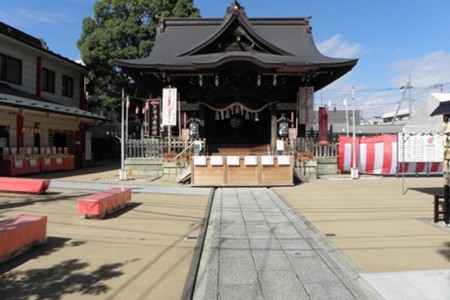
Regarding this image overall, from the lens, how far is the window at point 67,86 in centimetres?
2247

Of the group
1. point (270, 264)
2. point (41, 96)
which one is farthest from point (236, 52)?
point (270, 264)

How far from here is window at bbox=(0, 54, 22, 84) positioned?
56.7 ft

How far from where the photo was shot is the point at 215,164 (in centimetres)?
1278

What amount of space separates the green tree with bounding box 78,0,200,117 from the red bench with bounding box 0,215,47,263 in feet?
68.5

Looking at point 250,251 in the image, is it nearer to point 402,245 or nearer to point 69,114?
point 402,245

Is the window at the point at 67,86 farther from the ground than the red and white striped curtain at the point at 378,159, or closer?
farther from the ground

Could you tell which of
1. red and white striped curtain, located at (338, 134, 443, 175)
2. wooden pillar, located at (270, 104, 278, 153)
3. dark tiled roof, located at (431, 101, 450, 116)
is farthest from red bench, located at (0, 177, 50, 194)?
red and white striped curtain, located at (338, 134, 443, 175)

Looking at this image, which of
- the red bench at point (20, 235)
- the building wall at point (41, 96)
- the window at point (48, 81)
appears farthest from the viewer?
the window at point (48, 81)

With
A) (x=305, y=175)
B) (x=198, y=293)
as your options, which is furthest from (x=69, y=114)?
(x=198, y=293)

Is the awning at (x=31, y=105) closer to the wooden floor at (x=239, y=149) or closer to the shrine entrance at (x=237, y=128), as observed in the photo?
the shrine entrance at (x=237, y=128)

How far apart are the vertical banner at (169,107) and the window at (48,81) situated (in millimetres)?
9240

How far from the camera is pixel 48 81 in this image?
20875 millimetres

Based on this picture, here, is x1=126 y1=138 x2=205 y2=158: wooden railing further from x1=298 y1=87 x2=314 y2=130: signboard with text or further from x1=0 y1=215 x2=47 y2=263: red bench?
x1=0 y1=215 x2=47 y2=263: red bench

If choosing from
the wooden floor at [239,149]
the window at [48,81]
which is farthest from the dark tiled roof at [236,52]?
the window at [48,81]
